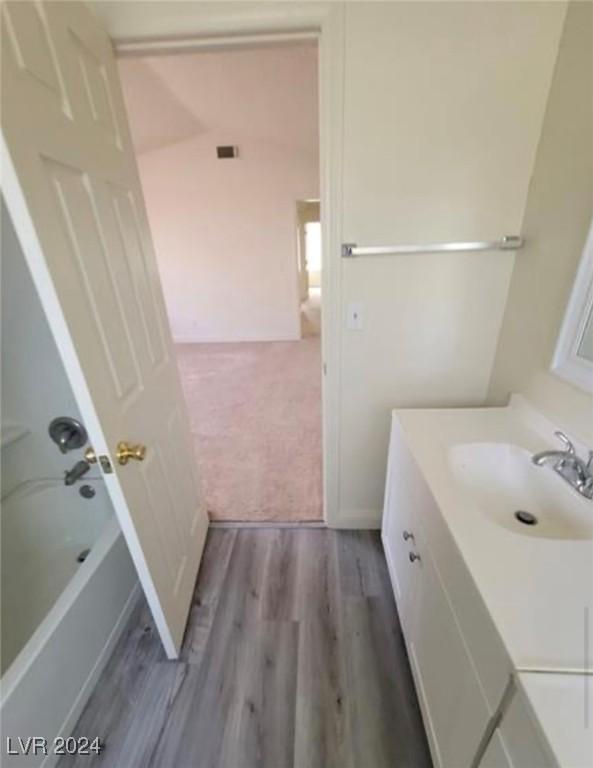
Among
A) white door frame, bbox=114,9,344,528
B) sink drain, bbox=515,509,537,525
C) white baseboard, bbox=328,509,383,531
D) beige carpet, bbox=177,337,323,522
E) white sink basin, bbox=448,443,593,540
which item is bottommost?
beige carpet, bbox=177,337,323,522

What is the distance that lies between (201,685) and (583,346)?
5.59 ft

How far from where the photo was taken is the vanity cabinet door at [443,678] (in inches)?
29.4

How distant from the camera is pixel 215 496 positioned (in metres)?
2.15

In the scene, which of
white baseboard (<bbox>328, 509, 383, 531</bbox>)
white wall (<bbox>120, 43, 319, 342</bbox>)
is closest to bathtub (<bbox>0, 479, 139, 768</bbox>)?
white baseboard (<bbox>328, 509, 383, 531</bbox>)

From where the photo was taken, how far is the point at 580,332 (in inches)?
41.4

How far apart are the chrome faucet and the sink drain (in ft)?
0.47

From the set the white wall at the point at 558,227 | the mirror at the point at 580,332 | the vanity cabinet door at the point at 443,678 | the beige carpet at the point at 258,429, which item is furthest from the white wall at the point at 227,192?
the vanity cabinet door at the point at 443,678

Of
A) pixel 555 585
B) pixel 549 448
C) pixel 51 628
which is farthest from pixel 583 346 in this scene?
pixel 51 628

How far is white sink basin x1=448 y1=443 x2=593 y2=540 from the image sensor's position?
951mm

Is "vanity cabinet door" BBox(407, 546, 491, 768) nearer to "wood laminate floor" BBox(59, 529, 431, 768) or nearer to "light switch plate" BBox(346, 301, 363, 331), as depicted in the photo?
"wood laminate floor" BBox(59, 529, 431, 768)

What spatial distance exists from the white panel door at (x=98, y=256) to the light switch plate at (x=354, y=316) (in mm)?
763

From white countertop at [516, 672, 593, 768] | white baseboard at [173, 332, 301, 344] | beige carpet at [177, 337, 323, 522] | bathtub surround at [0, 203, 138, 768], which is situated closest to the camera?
white countertop at [516, 672, 593, 768]

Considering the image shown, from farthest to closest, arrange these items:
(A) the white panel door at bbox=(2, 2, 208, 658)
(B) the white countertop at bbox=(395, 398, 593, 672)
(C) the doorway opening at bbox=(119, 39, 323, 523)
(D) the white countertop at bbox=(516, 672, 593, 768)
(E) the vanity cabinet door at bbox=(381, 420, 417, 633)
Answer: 1. (C) the doorway opening at bbox=(119, 39, 323, 523)
2. (E) the vanity cabinet door at bbox=(381, 420, 417, 633)
3. (A) the white panel door at bbox=(2, 2, 208, 658)
4. (B) the white countertop at bbox=(395, 398, 593, 672)
5. (D) the white countertop at bbox=(516, 672, 593, 768)

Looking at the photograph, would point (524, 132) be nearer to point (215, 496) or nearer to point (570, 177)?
point (570, 177)
